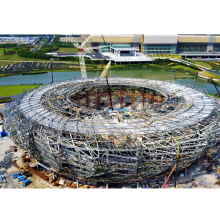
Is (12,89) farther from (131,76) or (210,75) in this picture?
(210,75)

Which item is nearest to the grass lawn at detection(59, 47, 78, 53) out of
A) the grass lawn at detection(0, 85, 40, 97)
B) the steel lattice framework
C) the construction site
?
the grass lawn at detection(0, 85, 40, 97)

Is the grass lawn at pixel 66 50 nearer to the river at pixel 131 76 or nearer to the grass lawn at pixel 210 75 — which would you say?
the river at pixel 131 76

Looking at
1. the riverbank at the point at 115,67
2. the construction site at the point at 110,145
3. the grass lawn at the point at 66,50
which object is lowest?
the construction site at the point at 110,145

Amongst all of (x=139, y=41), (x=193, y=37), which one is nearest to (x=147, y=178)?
(x=139, y=41)

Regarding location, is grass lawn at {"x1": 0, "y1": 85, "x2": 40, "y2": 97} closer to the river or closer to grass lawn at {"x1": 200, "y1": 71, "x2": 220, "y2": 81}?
the river

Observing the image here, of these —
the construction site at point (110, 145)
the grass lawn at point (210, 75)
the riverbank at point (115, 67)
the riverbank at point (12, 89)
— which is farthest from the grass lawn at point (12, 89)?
the grass lawn at point (210, 75)

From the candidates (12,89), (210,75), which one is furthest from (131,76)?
(12,89)
